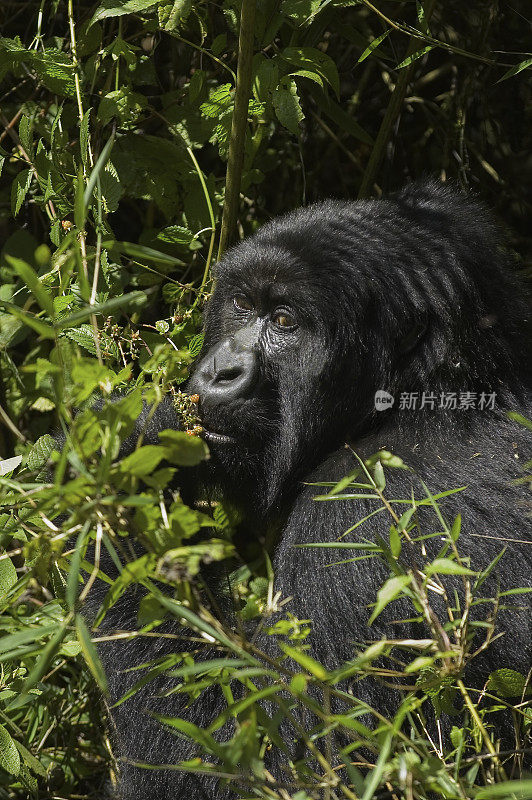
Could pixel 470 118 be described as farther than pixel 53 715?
Yes

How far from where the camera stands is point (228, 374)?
3.06 metres

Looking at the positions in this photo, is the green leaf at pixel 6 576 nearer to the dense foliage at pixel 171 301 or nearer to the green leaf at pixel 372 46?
the dense foliage at pixel 171 301

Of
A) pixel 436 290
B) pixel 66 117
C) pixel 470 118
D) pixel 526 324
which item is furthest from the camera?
pixel 470 118

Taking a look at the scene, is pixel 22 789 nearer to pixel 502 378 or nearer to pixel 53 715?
pixel 53 715

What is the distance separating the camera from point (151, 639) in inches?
110

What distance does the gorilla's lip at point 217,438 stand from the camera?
10.1ft

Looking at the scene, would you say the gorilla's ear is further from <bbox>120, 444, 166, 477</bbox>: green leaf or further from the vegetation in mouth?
<bbox>120, 444, 166, 477</bbox>: green leaf

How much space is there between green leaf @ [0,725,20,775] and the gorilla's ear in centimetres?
180

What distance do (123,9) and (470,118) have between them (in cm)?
265

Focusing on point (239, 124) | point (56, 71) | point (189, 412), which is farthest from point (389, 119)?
point (189, 412)

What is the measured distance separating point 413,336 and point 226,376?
0.67 metres

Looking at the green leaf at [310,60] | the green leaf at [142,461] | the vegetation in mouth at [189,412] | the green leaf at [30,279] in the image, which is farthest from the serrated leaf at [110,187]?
the green leaf at [142,461]

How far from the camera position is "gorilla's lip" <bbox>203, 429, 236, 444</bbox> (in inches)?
121

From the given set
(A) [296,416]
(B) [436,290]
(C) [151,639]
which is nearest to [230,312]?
(A) [296,416]
